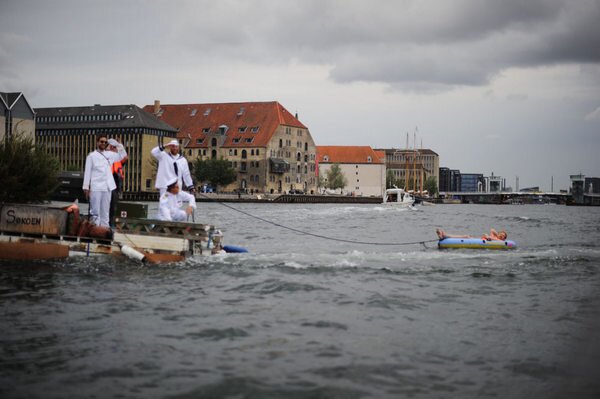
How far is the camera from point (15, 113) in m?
98.6

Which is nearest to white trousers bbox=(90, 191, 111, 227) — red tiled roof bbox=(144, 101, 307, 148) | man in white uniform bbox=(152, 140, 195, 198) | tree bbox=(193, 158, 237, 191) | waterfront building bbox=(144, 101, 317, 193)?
man in white uniform bbox=(152, 140, 195, 198)

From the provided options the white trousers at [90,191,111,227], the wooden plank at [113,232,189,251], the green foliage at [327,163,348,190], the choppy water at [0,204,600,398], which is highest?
the green foliage at [327,163,348,190]

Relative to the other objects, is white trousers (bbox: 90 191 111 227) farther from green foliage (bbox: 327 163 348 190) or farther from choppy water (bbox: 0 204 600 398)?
green foliage (bbox: 327 163 348 190)

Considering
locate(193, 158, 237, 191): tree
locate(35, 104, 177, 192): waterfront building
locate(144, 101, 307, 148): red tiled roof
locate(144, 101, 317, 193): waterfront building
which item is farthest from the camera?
locate(144, 101, 307, 148): red tiled roof

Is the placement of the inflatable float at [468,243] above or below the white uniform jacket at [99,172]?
below

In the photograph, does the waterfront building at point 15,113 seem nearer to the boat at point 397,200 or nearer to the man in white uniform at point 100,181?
the boat at point 397,200

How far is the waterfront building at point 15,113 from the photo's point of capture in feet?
313

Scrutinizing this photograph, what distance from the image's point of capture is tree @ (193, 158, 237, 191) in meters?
145

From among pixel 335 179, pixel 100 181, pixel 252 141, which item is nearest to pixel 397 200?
pixel 252 141

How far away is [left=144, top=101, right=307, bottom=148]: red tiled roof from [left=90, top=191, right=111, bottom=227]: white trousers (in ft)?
432

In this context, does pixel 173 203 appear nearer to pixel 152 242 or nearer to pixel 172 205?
pixel 172 205

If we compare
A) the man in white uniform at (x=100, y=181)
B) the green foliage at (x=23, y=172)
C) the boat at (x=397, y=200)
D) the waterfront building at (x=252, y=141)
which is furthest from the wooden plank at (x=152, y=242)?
the waterfront building at (x=252, y=141)

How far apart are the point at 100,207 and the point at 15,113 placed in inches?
3411

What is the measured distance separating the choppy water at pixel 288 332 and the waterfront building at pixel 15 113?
8327 cm
